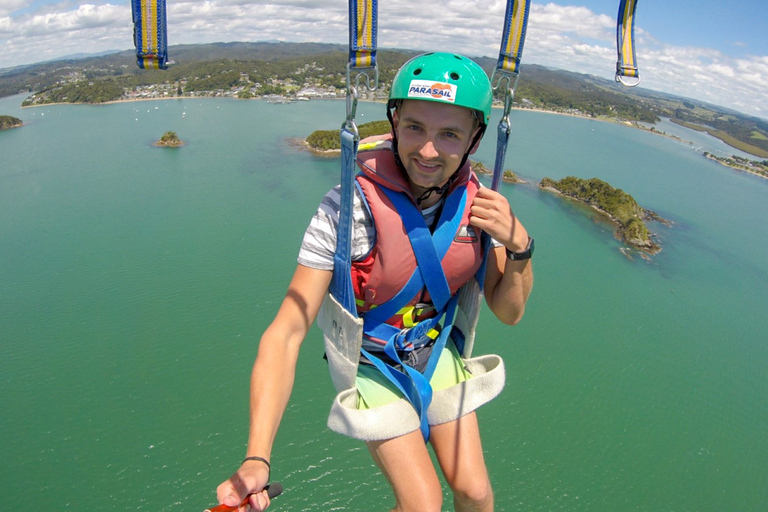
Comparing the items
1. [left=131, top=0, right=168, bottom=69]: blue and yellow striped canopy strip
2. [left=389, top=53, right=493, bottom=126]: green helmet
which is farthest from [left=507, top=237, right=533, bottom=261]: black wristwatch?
[left=131, top=0, right=168, bottom=69]: blue and yellow striped canopy strip

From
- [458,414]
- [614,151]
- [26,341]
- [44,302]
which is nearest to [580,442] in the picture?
[458,414]

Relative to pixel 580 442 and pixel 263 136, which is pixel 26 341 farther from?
pixel 263 136

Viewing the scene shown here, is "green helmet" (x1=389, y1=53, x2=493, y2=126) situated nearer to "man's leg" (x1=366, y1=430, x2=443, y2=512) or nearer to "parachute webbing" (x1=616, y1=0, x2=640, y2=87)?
"parachute webbing" (x1=616, y1=0, x2=640, y2=87)

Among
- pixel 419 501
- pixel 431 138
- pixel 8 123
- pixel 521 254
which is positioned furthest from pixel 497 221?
pixel 8 123

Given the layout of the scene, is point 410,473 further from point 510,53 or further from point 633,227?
point 633,227

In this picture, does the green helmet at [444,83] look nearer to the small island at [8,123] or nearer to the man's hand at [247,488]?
the man's hand at [247,488]

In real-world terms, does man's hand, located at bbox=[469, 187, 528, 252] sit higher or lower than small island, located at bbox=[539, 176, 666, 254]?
higher
